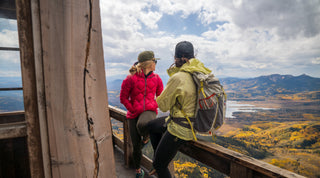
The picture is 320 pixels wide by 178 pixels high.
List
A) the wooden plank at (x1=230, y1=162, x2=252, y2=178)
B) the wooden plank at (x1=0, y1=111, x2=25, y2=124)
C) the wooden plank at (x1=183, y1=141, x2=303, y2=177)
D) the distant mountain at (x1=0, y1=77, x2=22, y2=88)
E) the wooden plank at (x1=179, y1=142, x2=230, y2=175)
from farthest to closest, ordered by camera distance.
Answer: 1. the wooden plank at (x1=0, y1=111, x2=25, y2=124)
2. the distant mountain at (x1=0, y1=77, x2=22, y2=88)
3. the wooden plank at (x1=179, y1=142, x2=230, y2=175)
4. the wooden plank at (x1=230, y1=162, x2=252, y2=178)
5. the wooden plank at (x1=183, y1=141, x2=303, y2=177)

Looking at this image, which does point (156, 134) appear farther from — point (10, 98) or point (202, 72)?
point (10, 98)

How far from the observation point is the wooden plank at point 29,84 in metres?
0.61

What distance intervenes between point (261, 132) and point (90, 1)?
91.7 metres

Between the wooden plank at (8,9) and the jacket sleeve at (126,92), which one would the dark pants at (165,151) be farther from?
the wooden plank at (8,9)

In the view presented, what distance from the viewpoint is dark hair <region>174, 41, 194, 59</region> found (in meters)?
1.65

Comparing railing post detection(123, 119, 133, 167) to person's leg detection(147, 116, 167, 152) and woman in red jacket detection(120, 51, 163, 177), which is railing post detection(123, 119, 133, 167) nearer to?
woman in red jacket detection(120, 51, 163, 177)

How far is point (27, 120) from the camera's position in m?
0.64

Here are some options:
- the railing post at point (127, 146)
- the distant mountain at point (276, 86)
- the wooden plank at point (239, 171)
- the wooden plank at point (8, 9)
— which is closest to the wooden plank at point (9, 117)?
the wooden plank at point (8, 9)

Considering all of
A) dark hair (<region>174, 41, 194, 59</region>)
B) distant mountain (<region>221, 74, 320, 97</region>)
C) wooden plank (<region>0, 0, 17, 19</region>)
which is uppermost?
wooden plank (<region>0, 0, 17, 19</region>)

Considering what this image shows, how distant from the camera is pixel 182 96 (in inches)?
56.8

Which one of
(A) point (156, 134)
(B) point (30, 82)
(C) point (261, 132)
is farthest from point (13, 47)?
(C) point (261, 132)

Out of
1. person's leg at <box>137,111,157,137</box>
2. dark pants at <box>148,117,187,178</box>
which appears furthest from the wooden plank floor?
dark pants at <box>148,117,187,178</box>

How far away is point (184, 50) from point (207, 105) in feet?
2.01

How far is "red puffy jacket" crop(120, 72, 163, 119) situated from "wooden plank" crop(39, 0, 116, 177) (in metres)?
1.35
